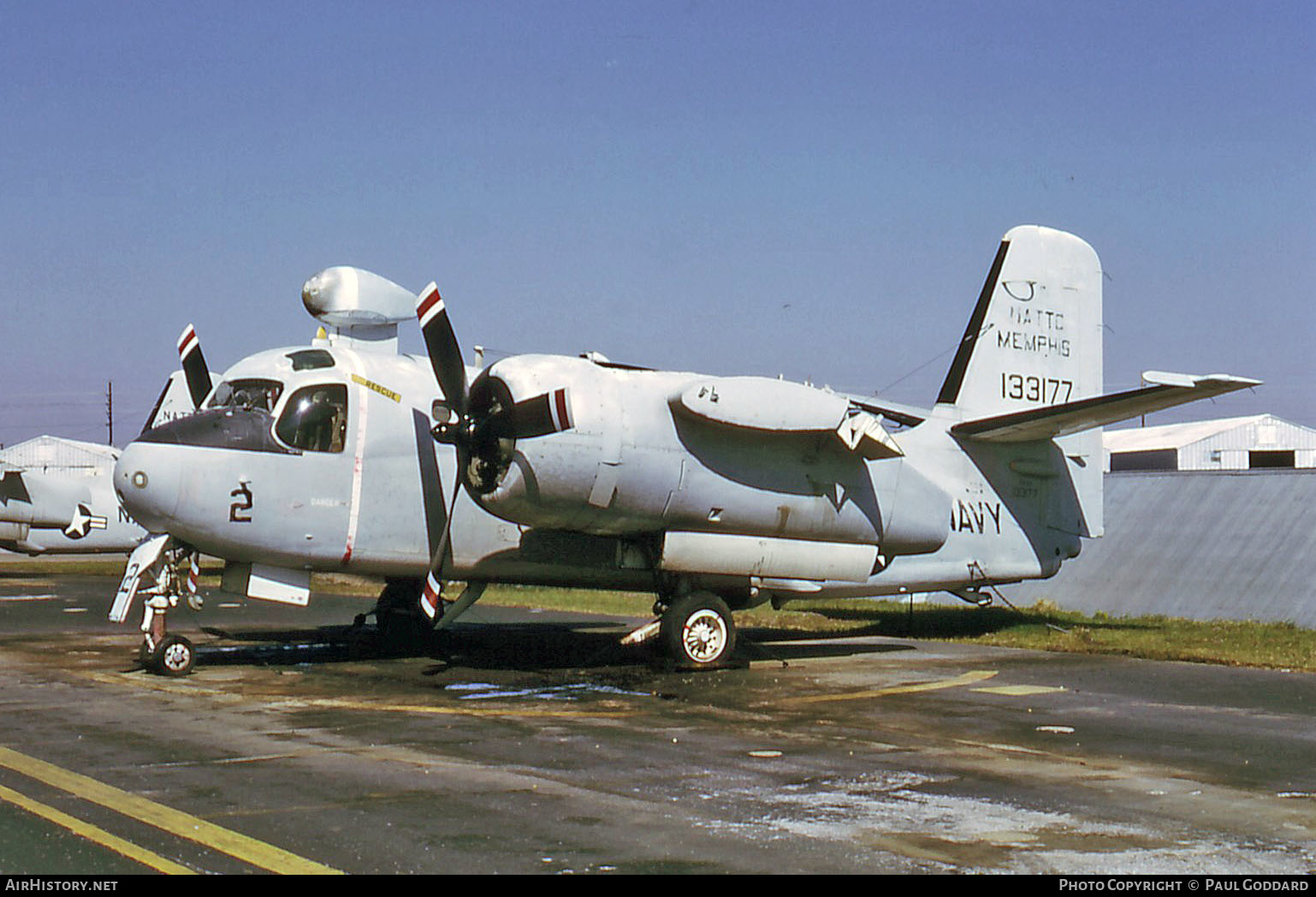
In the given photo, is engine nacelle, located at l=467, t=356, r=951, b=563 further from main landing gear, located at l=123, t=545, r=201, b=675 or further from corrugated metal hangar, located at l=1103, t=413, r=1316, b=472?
corrugated metal hangar, located at l=1103, t=413, r=1316, b=472

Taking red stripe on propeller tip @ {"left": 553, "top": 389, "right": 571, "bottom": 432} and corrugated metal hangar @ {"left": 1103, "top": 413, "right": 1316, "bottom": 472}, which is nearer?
red stripe on propeller tip @ {"left": 553, "top": 389, "right": 571, "bottom": 432}

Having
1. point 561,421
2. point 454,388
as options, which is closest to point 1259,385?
point 561,421

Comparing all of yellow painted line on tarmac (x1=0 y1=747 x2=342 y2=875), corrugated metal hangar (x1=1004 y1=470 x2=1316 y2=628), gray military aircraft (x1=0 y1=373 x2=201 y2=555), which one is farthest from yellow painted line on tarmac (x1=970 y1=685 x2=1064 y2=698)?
gray military aircraft (x1=0 y1=373 x2=201 y2=555)

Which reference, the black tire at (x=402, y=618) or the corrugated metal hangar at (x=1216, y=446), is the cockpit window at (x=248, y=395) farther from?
the corrugated metal hangar at (x=1216, y=446)

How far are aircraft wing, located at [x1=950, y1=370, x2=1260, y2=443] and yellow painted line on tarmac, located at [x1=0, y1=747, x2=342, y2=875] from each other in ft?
43.4

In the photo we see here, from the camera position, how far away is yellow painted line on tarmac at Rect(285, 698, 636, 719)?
1319 centimetres

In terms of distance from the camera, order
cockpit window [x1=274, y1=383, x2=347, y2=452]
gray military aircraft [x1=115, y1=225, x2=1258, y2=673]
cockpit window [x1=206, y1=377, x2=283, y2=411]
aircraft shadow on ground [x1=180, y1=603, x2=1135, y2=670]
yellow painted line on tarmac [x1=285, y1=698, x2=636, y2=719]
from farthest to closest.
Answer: aircraft shadow on ground [x1=180, y1=603, x2=1135, y2=670] < cockpit window [x1=206, y1=377, x2=283, y2=411] < cockpit window [x1=274, y1=383, x2=347, y2=452] < gray military aircraft [x1=115, y1=225, x2=1258, y2=673] < yellow painted line on tarmac [x1=285, y1=698, x2=636, y2=719]

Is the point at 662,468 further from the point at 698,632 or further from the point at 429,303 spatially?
the point at 429,303

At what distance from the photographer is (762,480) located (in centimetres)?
1716

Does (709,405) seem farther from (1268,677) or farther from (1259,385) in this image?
(1268,677)

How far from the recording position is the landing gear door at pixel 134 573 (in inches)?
625

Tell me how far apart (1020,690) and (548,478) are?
20.2ft

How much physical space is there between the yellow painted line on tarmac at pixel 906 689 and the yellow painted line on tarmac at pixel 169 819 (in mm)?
7380

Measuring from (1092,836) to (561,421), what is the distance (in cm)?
870
